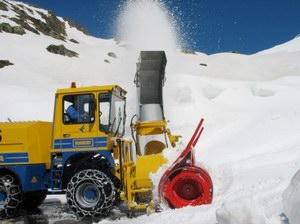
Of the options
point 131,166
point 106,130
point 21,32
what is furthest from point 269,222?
point 21,32

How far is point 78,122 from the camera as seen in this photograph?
7500 millimetres

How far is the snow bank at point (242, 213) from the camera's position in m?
3.90

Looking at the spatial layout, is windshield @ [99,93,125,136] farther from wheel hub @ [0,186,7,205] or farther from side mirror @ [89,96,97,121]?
wheel hub @ [0,186,7,205]

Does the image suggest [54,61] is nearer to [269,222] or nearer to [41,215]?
[41,215]

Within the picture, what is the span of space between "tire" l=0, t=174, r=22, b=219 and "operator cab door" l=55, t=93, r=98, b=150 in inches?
46.4

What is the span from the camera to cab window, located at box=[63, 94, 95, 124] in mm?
7438

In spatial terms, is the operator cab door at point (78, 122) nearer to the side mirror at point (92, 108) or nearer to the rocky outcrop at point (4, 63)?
the side mirror at point (92, 108)

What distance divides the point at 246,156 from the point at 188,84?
31.3 ft

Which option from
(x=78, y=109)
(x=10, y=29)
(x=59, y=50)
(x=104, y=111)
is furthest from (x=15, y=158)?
(x=10, y=29)

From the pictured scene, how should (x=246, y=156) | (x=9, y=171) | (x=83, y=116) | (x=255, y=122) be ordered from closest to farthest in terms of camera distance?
(x=83, y=116)
(x=9, y=171)
(x=246, y=156)
(x=255, y=122)

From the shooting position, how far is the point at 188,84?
20812 mm

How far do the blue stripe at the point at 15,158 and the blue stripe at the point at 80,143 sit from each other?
2.35 feet

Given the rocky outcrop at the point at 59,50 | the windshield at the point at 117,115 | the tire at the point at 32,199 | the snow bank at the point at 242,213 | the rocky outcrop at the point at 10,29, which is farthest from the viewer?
the rocky outcrop at the point at 10,29

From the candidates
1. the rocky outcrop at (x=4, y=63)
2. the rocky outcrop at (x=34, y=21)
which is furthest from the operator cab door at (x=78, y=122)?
the rocky outcrop at (x=34, y=21)
